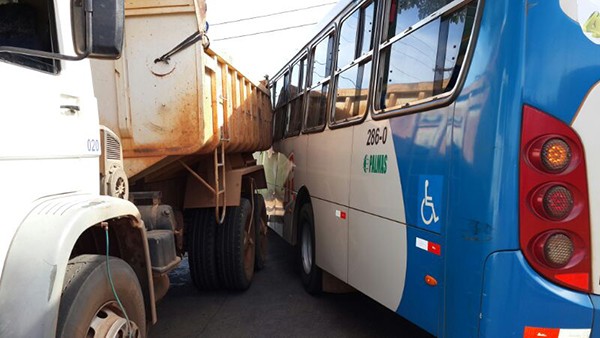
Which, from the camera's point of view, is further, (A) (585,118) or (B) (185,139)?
(B) (185,139)

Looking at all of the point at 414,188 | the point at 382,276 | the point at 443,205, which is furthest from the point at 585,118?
the point at 382,276

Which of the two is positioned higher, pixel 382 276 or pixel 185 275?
pixel 382 276

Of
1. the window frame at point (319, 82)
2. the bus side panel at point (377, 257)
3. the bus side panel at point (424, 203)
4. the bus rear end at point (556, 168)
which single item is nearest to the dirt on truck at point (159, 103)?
the window frame at point (319, 82)

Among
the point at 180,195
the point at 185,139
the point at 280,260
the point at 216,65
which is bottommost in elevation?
the point at 280,260

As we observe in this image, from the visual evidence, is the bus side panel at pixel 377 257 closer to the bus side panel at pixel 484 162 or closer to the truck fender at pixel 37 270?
the bus side panel at pixel 484 162

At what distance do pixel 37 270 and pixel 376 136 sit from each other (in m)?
2.31

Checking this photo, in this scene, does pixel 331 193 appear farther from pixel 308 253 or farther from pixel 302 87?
pixel 302 87

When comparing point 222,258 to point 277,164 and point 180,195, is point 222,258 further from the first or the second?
point 277,164

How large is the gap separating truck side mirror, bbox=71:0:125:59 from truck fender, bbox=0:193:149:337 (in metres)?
0.65

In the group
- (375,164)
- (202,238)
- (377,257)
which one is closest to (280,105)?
(202,238)

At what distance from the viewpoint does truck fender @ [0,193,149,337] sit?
63.6 inches

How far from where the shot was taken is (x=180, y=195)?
481 centimetres

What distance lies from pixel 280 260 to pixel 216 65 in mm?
3848

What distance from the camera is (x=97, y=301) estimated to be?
2.03 meters
